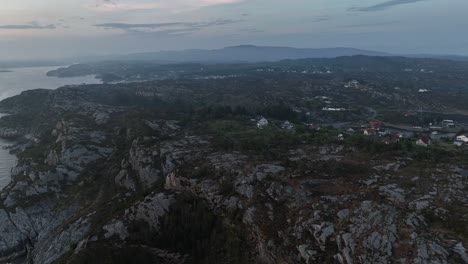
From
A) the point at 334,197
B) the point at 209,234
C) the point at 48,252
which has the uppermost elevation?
the point at 334,197

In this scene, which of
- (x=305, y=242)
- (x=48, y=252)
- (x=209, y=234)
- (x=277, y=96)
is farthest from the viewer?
(x=277, y=96)

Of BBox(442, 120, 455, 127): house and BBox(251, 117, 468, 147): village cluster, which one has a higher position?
BBox(251, 117, 468, 147): village cluster

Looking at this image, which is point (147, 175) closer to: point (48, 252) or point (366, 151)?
point (48, 252)

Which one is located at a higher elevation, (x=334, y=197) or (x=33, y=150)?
(x=334, y=197)

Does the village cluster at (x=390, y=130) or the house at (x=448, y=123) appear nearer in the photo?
the village cluster at (x=390, y=130)

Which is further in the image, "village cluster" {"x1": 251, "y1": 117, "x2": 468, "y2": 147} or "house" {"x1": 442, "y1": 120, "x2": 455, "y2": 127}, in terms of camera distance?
"house" {"x1": 442, "y1": 120, "x2": 455, "y2": 127}

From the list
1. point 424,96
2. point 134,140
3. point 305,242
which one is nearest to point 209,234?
point 305,242

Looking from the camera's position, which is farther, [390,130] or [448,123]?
[448,123]

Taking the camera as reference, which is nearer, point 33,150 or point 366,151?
point 366,151

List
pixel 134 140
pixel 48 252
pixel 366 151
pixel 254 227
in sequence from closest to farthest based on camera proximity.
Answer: pixel 254 227 < pixel 48 252 < pixel 366 151 < pixel 134 140

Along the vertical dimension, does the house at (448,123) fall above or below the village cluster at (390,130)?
below

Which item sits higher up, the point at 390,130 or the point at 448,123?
the point at 390,130
